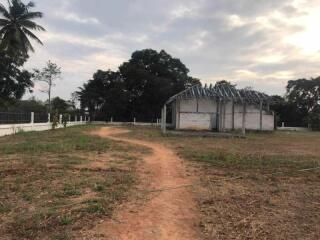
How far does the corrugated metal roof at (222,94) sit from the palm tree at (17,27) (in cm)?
1460

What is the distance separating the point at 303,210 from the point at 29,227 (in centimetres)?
441

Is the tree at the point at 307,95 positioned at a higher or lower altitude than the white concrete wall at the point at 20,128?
higher

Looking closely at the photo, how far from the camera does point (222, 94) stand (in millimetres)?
34594

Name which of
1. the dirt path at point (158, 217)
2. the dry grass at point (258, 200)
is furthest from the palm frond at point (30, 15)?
the dirt path at point (158, 217)

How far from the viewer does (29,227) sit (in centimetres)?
601

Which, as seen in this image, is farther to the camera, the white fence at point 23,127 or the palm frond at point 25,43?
the palm frond at point 25,43

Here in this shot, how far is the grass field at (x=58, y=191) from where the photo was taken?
→ 19.9 feet

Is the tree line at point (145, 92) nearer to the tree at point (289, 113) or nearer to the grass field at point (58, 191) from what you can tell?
the tree at point (289, 113)

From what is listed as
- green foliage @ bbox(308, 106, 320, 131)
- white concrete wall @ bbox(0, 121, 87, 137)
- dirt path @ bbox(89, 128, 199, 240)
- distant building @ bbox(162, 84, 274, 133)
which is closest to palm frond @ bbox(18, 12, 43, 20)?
white concrete wall @ bbox(0, 121, 87, 137)

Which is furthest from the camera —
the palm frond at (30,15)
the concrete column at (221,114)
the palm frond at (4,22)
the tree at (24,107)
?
the palm frond at (30,15)

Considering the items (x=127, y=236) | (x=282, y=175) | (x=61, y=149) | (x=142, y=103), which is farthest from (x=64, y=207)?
(x=142, y=103)

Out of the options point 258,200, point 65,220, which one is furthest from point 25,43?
point 65,220

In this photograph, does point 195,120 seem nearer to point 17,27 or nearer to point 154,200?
point 17,27

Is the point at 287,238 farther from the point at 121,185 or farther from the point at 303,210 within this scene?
the point at 121,185
